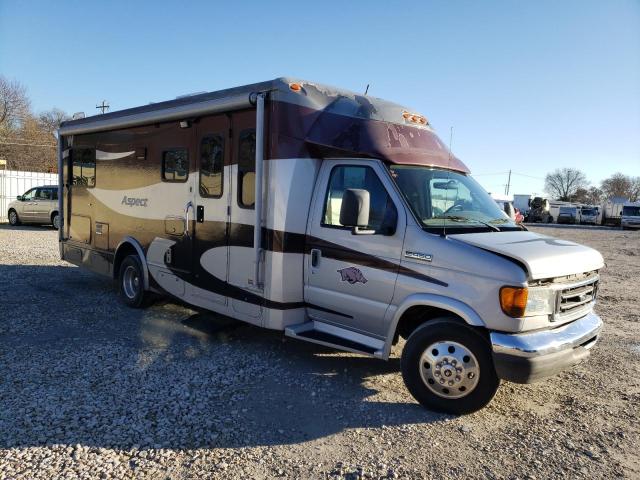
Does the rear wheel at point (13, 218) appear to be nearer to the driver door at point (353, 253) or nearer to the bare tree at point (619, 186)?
the driver door at point (353, 253)

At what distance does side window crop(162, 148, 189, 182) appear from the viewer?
641 cm

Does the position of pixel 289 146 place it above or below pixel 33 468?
above

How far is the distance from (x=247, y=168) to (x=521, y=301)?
315cm

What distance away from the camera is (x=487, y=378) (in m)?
4.14

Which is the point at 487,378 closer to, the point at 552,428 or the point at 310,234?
the point at 552,428

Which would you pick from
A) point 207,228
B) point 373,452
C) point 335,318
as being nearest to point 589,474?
point 373,452

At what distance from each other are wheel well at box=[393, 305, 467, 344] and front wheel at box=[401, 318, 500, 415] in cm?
12

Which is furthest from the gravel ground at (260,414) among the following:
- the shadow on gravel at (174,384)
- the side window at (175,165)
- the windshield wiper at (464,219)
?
the side window at (175,165)

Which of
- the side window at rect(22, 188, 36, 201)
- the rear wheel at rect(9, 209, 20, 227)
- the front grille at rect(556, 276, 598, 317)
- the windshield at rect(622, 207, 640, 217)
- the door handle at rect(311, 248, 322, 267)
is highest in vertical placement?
the windshield at rect(622, 207, 640, 217)

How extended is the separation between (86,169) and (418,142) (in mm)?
5791

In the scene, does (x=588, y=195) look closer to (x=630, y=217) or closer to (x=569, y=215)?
(x=569, y=215)

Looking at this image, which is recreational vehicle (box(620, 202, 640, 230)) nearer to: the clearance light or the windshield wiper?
the clearance light

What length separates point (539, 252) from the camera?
13.7 ft

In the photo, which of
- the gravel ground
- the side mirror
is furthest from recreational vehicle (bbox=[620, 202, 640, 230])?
the side mirror
